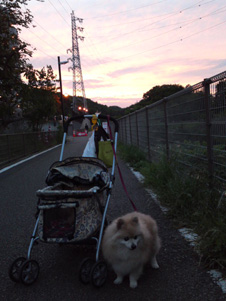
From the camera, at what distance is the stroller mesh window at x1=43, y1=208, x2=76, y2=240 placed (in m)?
2.96

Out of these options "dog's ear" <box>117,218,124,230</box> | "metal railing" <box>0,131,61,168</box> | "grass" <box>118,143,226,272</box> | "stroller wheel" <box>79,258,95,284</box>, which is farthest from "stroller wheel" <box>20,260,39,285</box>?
"metal railing" <box>0,131,61,168</box>

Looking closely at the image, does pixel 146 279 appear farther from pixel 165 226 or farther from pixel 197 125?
pixel 197 125

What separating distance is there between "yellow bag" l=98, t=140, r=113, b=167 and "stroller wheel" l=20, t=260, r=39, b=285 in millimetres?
1988

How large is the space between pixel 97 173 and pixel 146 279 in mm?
1462

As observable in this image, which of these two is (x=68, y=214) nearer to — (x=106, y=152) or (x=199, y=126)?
(x=106, y=152)

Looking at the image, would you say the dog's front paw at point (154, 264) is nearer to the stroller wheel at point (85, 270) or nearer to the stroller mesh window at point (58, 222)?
the stroller wheel at point (85, 270)

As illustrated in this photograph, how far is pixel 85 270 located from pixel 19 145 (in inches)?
541

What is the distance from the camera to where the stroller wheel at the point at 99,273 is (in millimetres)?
2699


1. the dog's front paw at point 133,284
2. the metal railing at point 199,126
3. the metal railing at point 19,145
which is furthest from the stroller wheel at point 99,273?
the metal railing at point 19,145

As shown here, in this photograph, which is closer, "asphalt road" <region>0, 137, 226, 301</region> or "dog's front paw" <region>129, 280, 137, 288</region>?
"asphalt road" <region>0, 137, 226, 301</region>

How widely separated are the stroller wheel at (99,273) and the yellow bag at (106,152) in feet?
6.24

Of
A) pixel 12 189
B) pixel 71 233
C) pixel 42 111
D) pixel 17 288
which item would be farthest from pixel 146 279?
pixel 42 111

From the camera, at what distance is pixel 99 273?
2771mm

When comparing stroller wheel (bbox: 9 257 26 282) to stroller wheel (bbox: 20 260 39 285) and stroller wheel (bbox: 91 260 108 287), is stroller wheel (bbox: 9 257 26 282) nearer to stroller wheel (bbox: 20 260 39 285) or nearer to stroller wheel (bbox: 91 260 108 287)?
stroller wheel (bbox: 20 260 39 285)
